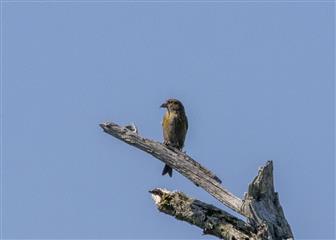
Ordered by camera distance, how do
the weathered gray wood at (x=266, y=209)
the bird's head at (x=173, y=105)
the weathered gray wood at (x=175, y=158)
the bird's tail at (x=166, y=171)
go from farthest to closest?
the bird's head at (x=173, y=105) → the bird's tail at (x=166, y=171) → the weathered gray wood at (x=175, y=158) → the weathered gray wood at (x=266, y=209)

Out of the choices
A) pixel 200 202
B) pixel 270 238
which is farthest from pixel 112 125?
pixel 270 238

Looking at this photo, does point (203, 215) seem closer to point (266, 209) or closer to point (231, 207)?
point (231, 207)

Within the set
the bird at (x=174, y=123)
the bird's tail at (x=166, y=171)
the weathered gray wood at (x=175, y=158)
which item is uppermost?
the bird at (x=174, y=123)

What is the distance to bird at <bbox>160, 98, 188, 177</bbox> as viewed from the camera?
16250 mm

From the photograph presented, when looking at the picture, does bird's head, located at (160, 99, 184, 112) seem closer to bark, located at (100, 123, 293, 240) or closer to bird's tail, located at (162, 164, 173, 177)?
bird's tail, located at (162, 164, 173, 177)

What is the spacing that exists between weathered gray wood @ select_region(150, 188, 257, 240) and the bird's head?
409 centimetres

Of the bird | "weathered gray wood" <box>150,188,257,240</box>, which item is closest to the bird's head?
the bird

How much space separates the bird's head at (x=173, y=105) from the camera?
1619cm

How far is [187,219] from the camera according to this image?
1196 cm

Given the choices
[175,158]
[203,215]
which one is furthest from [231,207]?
[175,158]

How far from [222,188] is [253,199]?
1.60ft

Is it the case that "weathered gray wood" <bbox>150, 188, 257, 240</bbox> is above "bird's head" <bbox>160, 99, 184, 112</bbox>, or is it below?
below

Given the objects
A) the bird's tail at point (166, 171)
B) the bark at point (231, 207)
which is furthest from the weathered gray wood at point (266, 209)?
the bird's tail at point (166, 171)

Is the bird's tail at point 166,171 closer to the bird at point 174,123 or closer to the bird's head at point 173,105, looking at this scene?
the bird at point 174,123
